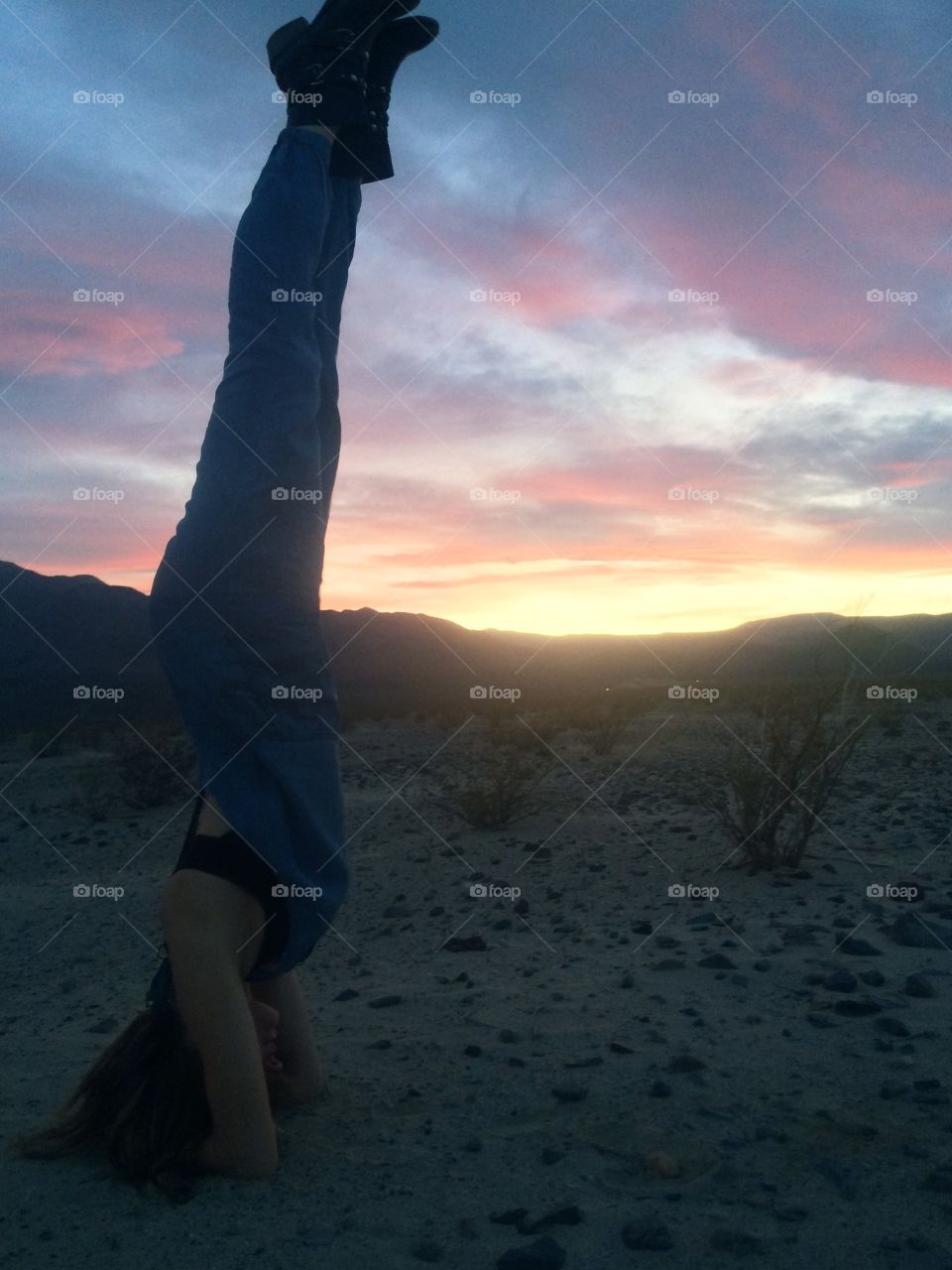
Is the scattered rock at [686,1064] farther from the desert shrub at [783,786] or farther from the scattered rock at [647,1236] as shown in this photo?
the desert shrub at [783,786]

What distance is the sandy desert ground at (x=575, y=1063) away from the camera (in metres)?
2.68

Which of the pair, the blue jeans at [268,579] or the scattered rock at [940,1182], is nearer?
the scattered rock at [940,1182]

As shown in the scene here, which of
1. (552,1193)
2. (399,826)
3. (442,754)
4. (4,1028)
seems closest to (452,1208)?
(552,1193)

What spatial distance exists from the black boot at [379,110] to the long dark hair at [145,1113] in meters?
2.93

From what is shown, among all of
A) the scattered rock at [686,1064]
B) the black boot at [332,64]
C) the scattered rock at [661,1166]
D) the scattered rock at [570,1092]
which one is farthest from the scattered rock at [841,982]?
the black boot at [332,64]

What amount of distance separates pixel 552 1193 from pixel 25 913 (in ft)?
20.0

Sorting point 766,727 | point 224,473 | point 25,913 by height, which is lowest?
point 25,913

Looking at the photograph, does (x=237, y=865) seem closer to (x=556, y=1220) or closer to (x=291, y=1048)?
(x=291, y=1048)

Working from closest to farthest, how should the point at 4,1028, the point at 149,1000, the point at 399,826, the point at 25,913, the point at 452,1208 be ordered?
the point at 452,1208 < the point at 149,1000 < the point at 4,1028 < the point at 25,913 < the point at 399,826

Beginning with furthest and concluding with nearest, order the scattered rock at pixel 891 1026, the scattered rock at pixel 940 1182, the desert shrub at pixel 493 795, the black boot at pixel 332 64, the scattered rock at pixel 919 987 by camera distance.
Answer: the desert shrub at pixel 493 795 → the scattered rock at pixel 919 987 → the scattered rock at pixel 891 1026 → the black boot at pixel 332 64 → the scattered rock at pixel 940 1182

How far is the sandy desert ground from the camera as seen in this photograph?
2678 millimetres

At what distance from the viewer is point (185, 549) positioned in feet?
10.0

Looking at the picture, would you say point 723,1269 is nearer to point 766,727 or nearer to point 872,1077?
point 872,1077

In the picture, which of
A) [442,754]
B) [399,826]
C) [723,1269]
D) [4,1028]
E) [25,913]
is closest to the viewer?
[723,1269]
